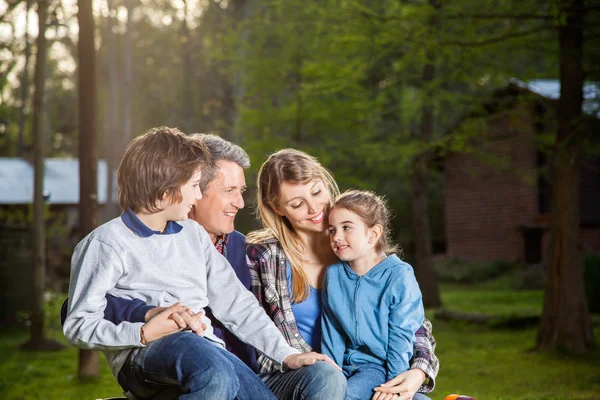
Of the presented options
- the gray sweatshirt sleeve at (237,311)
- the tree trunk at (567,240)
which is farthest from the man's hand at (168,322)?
the tree trunk at (567,240)

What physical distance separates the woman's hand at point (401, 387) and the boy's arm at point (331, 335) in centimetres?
28

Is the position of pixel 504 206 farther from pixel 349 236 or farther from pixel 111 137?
pixel 349 236

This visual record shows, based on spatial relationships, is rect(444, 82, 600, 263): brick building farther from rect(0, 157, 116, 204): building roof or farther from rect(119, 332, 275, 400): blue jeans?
rect(119, 332, 275, 400): blue jeans

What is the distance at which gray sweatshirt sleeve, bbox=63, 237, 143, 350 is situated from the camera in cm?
290

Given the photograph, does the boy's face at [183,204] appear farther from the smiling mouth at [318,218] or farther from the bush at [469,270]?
the bush at [469,270]

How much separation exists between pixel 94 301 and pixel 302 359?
0.91m

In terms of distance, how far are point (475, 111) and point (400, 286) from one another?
32.8ft

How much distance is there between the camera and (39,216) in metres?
11.5

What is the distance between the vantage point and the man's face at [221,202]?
3.88m

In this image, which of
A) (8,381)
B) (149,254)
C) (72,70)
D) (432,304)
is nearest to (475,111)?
(432,304)

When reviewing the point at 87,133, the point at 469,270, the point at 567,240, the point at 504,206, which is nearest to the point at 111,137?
the point at 469,270

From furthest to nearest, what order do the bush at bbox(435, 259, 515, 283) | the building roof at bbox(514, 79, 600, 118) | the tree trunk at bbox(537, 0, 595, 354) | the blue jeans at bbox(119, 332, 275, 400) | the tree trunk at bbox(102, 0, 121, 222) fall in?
1. the tree trunk at bbox(102, 0, 121, 222)
2. the bush at bbox(435, 259, 515, 283)
3. the tree trunk at bbox(537, 0, 595, 354)
4. the building roof at bbox(514, 79, 600, 118)
5. the blue jeans at bbox(119, 332, 275, 400)

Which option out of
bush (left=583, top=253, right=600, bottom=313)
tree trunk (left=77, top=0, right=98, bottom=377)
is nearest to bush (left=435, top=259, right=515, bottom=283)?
bush (left=583, top=253, right=600, bottom=313)

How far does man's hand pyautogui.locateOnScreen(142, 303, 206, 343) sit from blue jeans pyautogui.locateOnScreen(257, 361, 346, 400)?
1.92 ft
